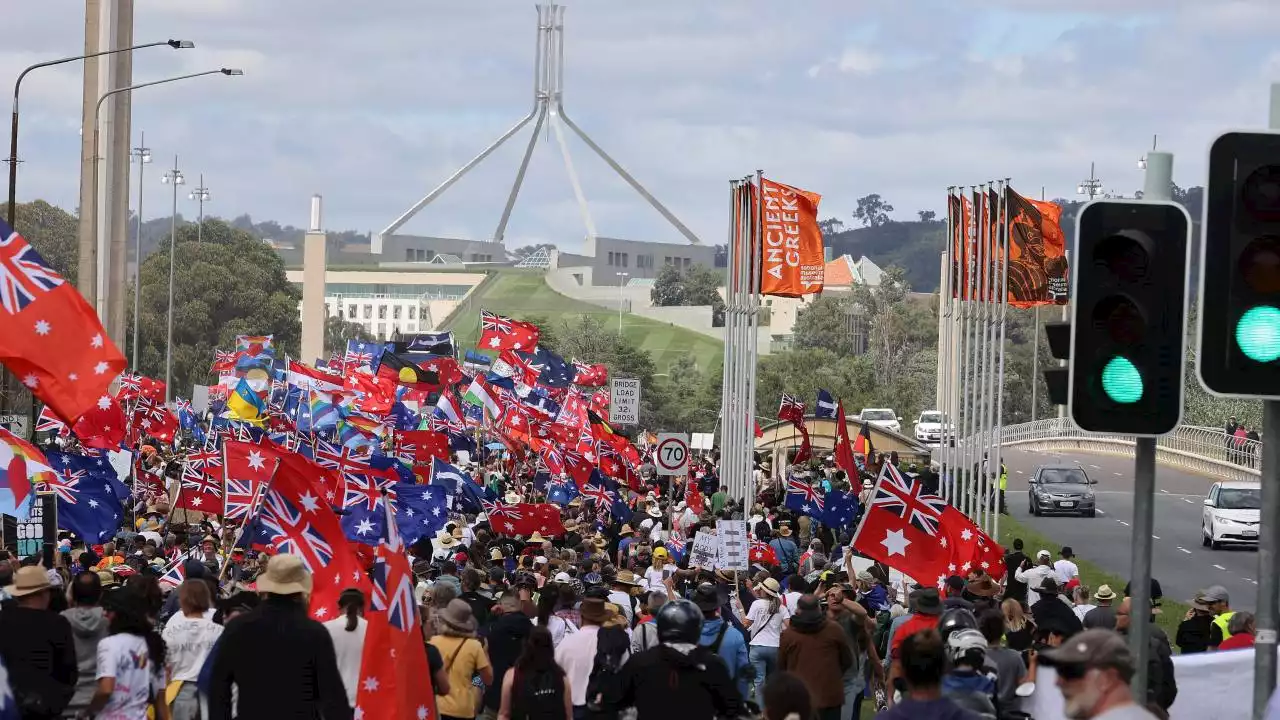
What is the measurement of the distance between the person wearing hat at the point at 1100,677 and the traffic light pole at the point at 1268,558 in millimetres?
571

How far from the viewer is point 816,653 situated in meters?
12.0

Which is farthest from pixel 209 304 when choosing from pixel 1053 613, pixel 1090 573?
pixel 1053 613

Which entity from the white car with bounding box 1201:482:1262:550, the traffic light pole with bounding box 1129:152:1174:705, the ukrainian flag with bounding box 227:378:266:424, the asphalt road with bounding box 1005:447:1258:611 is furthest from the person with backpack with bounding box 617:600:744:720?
the ukrainian flag with bounding box 227:378:266:424

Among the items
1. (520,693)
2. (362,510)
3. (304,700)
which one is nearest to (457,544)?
(362,510)

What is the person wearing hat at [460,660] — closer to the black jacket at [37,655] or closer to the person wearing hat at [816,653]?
the person wearing hat at [816,653]

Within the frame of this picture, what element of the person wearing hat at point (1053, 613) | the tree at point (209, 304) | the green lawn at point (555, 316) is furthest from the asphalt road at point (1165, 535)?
the green lawn at point (555, 316)

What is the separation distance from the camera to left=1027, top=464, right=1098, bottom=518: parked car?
45094 millimetres

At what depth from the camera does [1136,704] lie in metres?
6.10

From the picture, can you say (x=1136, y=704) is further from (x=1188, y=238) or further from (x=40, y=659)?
(x=40, y=659)

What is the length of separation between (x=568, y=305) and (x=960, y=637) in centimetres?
15820

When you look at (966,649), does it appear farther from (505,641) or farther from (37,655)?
(37,655)

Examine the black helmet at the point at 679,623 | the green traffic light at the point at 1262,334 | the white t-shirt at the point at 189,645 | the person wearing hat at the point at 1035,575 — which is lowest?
the person wearing hat at the point at 1035,575

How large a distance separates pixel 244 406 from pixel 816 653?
98.1 feet

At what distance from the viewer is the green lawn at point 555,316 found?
14300 cm
